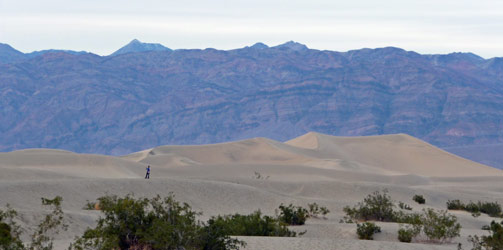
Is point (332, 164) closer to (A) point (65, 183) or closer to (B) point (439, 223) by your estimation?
(A) point (65, 183)

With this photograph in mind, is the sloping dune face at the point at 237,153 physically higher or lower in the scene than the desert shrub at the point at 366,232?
higher

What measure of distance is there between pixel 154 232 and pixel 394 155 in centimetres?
6863

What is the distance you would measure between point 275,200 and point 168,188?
486 centimetres

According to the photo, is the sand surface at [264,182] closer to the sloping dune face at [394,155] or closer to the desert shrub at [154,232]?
the sloping dune face at [394,155]

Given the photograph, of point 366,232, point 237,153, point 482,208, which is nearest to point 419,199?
point 482,208

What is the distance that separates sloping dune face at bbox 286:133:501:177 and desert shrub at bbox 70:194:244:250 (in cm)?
5744

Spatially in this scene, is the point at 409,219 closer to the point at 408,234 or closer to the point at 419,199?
the point at 408,234

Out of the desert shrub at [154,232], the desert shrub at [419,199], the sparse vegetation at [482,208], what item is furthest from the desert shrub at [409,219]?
the desert shrub at [419,199]

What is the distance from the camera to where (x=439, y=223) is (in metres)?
20.8

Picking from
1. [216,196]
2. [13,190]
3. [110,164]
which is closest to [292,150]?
[110,164]

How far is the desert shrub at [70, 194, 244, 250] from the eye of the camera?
1524 cm

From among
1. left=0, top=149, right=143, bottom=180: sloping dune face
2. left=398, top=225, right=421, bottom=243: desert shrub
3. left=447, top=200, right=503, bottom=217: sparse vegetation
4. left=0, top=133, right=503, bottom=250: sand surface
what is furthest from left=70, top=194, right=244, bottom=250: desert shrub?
left=0, top=149, right=143, bottom=180: sloping dune face

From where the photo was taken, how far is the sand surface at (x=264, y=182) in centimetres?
2188

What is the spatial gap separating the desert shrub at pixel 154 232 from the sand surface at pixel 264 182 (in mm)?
1949
